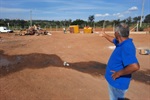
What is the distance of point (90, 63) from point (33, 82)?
5416mm

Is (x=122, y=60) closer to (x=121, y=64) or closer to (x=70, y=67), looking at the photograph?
(x=121, y=64)

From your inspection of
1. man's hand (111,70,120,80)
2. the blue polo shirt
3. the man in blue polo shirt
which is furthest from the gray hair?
man's hand (111,70,120,80)

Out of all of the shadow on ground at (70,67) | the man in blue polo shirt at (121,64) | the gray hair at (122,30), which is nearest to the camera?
the man in blue polo shirt at (121,64)

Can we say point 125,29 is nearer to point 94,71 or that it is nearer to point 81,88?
point 81,88

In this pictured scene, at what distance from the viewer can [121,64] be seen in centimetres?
388

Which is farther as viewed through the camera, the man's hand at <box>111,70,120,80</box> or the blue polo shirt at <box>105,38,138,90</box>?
the man's hand at <box>111,70,120,80</box>

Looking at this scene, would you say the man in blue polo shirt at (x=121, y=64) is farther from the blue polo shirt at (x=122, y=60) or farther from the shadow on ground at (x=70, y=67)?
the shadow on ground at (x=70, y=67)

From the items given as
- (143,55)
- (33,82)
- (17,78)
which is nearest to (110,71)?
(33,82)

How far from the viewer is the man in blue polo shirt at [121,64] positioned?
3635 millimetres

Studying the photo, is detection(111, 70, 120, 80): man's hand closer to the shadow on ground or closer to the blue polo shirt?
the blue polo shirt

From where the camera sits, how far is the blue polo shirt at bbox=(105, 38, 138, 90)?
3648 millimetres

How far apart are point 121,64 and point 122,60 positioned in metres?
0.13

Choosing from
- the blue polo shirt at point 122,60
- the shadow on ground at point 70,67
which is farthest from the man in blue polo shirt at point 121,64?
the shadow on ground at point 70,67

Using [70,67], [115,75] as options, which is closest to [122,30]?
[115,75]
